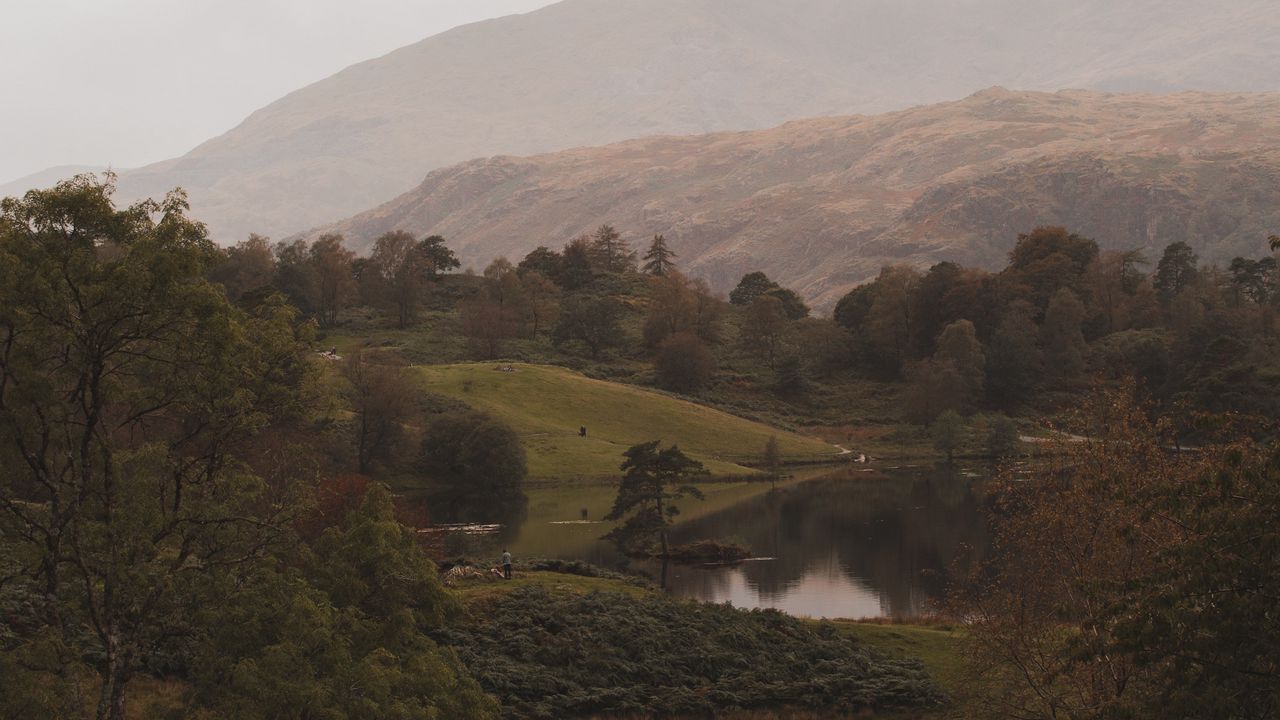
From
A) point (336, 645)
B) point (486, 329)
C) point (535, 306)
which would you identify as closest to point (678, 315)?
point (535, 306)

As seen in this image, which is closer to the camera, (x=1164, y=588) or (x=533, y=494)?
(x=1164, y=588)

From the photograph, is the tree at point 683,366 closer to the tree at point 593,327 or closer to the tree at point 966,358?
the tree at point 593,327

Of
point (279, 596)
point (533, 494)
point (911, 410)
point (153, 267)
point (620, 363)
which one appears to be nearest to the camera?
point (153, 267)

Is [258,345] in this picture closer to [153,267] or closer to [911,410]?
[153,267]

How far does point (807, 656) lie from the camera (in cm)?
4053

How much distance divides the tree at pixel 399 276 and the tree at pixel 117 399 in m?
148

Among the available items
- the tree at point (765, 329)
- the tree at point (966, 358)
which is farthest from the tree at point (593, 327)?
the tree at point (966, 358)

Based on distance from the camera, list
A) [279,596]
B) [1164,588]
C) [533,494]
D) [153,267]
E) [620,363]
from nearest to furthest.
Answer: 1. [1164,588]
2. [153,267]
3. [279,596]
4. [533,494]
5. [620,363]

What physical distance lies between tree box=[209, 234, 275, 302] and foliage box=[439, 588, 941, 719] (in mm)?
123291

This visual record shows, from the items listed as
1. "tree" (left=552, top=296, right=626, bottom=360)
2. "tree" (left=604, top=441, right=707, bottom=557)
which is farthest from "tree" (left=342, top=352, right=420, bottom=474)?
"tree" (left=552, top=296, right=626, bottom=360)

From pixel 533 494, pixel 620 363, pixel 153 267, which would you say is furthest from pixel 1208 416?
pixel 620 363

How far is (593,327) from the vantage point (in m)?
167

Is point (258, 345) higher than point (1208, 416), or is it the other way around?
point (258, 345)

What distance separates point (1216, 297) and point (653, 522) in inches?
5019
